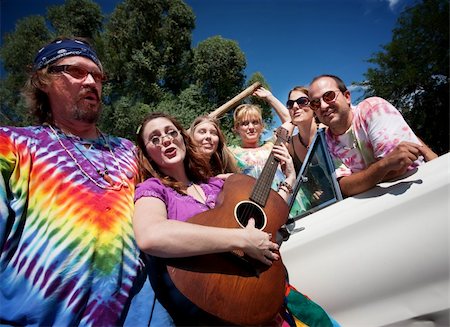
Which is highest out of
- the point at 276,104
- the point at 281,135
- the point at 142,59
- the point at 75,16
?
the point at 75,16

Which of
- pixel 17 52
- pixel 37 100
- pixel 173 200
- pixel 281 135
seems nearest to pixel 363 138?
pixel 281 135

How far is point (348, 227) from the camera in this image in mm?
1663

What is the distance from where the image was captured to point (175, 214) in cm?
156

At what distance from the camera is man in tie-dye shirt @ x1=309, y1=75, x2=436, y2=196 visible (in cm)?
176

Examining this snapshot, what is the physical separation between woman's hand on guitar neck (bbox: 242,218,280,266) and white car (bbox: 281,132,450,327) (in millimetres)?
393

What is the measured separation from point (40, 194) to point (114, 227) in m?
0.36

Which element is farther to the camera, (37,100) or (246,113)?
(246,113)

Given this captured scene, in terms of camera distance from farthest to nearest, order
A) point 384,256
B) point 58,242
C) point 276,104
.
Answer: point 276,104 < point 384,256 < point 58,242

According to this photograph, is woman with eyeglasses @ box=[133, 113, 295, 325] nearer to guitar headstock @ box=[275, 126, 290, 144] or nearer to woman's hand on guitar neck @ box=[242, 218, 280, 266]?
woman's hand on guitar neck @ box=[242, 218, 280, 266]

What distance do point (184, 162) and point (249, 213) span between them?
0.66m

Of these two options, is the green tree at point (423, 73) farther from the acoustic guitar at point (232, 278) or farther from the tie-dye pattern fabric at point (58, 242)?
the tie-dye pattern fabric at point (58, 242)

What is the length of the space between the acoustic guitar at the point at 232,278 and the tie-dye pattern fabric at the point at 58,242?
Answer: 0.29 metres

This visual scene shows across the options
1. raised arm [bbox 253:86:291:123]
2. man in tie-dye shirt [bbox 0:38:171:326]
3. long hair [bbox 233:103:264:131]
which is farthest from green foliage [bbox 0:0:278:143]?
man in tie-dye shirt [bbox 0:38:171:326]

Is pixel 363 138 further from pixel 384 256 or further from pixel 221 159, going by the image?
pixel 221 159
